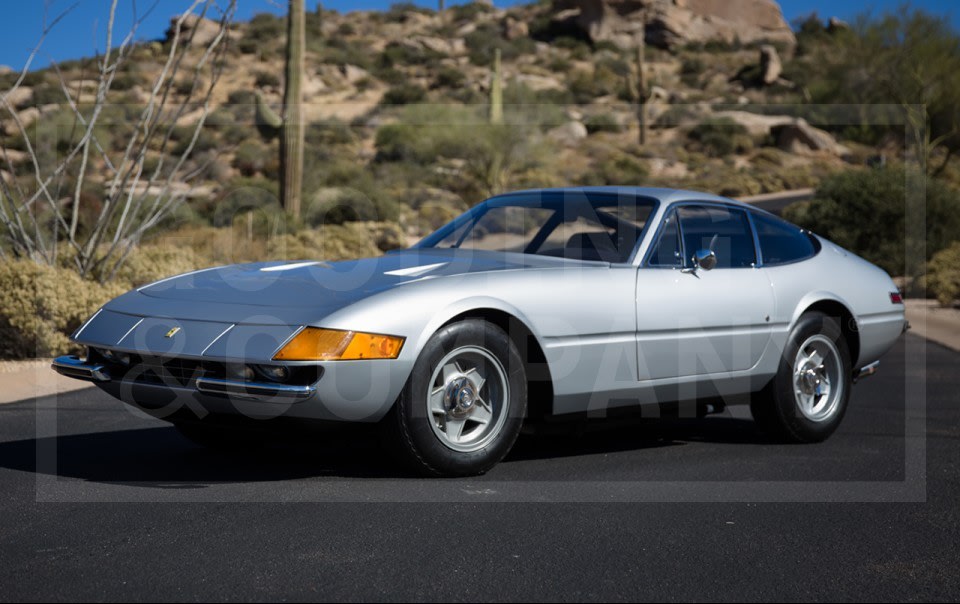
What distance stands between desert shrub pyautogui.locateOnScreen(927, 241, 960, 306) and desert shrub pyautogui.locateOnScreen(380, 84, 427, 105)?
3971cm

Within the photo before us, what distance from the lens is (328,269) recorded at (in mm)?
6012

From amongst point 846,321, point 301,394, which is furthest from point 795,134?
point 301,394

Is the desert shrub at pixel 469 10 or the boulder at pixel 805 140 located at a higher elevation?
the desert shrub at pixel 469 10

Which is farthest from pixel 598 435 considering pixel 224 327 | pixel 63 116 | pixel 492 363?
pixel 63 116

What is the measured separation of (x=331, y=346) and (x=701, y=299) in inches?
95.5

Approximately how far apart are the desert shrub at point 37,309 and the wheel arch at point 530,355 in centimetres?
592

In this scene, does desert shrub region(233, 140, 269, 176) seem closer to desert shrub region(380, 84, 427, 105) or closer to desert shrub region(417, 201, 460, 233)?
desert shrub region(417, 201, 460, 233)

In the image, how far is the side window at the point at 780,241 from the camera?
23.6 ft

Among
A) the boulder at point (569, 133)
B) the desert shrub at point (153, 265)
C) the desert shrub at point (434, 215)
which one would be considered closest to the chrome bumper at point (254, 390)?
the desert shrub at point (153, 265)

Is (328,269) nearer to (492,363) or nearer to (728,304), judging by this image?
(492,363)

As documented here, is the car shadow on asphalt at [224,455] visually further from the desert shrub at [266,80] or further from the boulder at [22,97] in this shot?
the desert shrub at [266,80]

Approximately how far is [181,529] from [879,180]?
21255mm

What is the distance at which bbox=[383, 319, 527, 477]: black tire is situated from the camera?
5.14m

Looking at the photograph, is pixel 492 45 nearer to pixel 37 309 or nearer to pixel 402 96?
pixel 402 96
